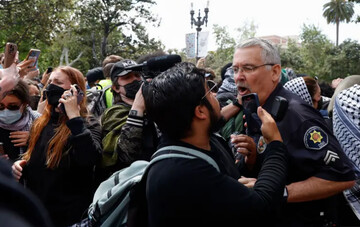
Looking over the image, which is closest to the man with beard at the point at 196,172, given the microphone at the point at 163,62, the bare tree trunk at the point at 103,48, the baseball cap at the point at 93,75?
the microphone at the point at 163,62

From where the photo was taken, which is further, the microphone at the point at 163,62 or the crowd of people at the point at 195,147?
the microphone at the point at 163,62

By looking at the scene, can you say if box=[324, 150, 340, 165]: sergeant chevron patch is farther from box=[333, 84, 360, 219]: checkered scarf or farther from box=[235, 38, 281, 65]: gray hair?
box=[235, 38, 281, 65]: gray hair

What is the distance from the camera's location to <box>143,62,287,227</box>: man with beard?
1.49 meters

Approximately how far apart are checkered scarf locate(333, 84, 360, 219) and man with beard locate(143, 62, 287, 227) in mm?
896

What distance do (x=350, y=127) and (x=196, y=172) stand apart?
1.42 meters

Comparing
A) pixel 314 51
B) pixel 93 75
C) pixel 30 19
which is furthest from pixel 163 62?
pixel 314 51

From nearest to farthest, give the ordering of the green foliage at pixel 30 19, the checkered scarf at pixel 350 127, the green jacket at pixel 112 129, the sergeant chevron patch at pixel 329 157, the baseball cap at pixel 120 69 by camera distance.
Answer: the sergeant chevron patch at pixel 329 157, the checkered scarf at pixel 350 127, the green jacket at pixel 112 129, the baseball cap at pixel 120 69, the green foliage at pixel 30 19

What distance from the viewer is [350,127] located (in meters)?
2.38

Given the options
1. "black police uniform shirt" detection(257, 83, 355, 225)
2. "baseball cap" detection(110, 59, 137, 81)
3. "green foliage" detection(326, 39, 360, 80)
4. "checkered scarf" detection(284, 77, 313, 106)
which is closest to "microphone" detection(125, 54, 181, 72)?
"baseball cap" detection(110, 59, 137, 81)

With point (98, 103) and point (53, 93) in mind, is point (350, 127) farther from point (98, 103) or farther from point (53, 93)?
point (98, 103)

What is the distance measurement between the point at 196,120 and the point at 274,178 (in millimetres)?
461

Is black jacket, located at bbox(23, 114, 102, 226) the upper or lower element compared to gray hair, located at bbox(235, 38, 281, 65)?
lower

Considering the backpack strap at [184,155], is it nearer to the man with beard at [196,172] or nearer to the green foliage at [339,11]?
the man with beard at [196,172]

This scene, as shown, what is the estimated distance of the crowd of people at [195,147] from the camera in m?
1.50
